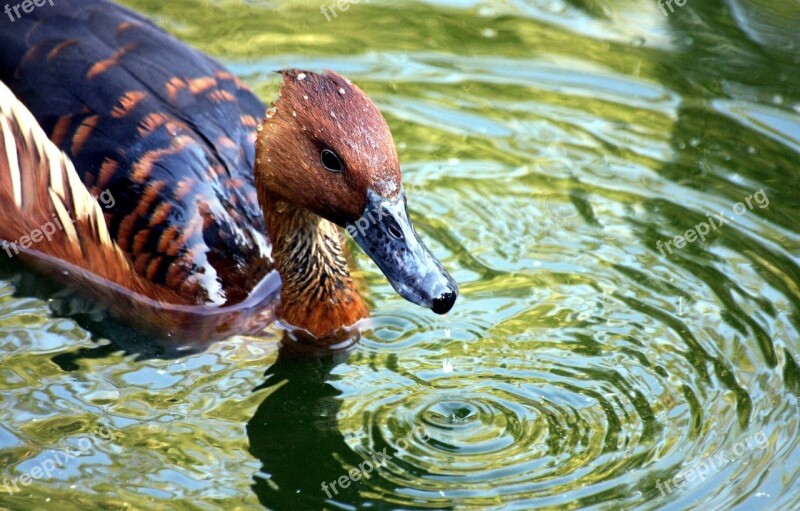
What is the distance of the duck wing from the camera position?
22.9ft

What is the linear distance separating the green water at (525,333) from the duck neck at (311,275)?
0.19m

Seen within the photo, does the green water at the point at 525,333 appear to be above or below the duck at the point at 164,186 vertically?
below

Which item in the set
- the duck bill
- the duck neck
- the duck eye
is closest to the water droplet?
the duck bill

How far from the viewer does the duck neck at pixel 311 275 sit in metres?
7.00

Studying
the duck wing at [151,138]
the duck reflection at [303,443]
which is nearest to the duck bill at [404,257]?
the duck reflection at [303,443]

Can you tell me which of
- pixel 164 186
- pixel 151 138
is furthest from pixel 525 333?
pixel 151 138

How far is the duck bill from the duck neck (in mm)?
867

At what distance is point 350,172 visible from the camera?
621 centimetres

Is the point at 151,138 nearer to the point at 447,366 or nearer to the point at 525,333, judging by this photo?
the point at 447,366

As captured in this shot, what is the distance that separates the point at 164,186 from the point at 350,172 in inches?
51.5

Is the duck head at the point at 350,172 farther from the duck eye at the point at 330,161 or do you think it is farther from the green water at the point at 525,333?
the green water at the point at 525,333

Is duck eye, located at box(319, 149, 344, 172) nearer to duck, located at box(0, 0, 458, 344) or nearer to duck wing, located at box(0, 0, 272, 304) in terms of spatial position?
duck, located at box(0, 0, 458, 344)

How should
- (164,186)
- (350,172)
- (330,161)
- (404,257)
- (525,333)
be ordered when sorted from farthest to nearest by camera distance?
(164,186)
(525,333)
(330,161)
(350,172)
(404,257)

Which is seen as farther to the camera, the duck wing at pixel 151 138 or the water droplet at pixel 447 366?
the duck wing at pixel 151 138
